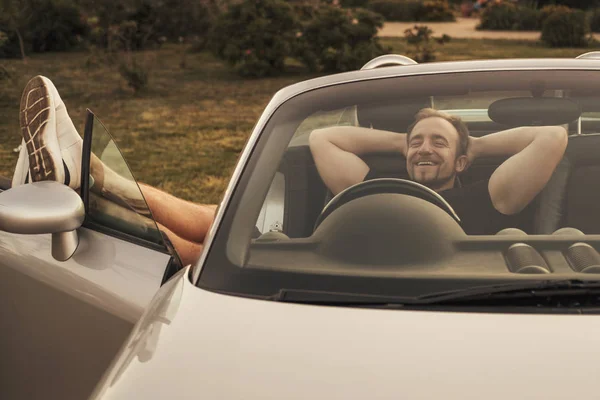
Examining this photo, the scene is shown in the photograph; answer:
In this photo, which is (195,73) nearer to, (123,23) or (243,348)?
(123,23)

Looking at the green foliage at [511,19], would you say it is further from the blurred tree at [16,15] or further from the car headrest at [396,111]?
the car headrest at [396,111]

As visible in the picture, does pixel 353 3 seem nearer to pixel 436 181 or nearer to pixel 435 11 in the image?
pixel 435 11

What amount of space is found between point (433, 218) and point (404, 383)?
2.33 feet

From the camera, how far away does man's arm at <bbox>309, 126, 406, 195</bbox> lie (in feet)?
8.70

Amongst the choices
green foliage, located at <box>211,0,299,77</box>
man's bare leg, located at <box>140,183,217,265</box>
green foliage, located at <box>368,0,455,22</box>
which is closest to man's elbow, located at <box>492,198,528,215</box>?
man's bare leg, located at <box>140,183,217,265</box>

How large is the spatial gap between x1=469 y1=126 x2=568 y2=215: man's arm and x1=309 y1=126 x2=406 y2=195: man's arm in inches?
9.9

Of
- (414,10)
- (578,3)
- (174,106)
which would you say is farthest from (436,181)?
(578,3)

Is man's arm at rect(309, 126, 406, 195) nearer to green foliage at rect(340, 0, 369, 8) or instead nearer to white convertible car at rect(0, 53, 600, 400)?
white convertible car at rect(0, 53, 600, 400)

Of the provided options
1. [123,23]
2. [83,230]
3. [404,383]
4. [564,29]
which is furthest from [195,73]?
[404,383]

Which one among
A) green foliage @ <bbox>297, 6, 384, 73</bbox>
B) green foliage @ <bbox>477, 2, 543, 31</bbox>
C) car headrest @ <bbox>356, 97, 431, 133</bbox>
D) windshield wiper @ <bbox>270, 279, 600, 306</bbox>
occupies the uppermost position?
car headrest @ <bbox>356, 97, 431, 133</bbox>

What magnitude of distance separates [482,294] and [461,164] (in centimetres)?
66

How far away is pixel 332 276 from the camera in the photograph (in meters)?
2.20

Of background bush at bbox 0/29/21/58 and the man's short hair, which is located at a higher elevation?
the man's short hair

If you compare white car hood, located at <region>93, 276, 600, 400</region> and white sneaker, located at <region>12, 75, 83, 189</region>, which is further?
white sneaker, located at <region>12, 75, 83, 189</region>
